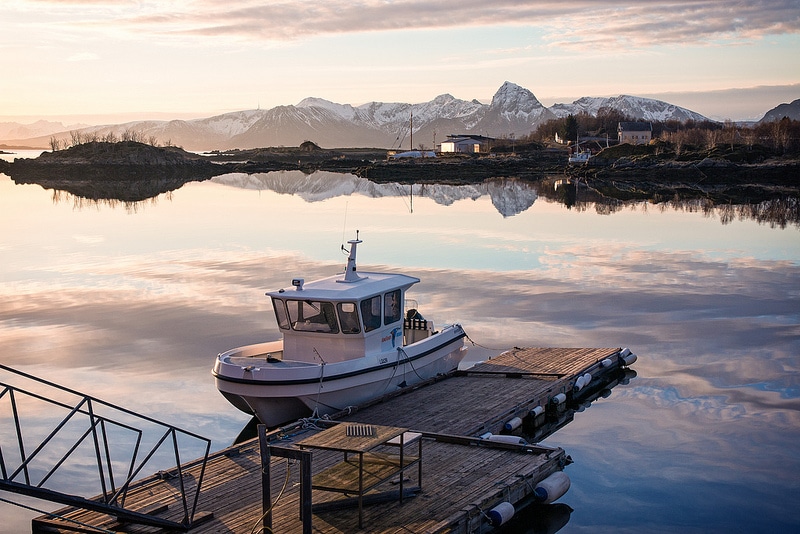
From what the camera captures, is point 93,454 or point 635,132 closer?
point 93,454

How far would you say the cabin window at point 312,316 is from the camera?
53.8 feet

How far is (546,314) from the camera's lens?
2497cm

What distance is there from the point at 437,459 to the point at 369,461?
1.86 meters

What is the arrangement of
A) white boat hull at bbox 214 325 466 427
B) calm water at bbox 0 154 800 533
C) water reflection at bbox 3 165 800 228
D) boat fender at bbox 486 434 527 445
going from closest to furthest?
1. boat fender at bbox 486 434 527 445
2. calm water at bbox 0 154 800 533
3. white boat hull at bbox 214 325 466 427
4. water reflection at bbox 3 165 800 228

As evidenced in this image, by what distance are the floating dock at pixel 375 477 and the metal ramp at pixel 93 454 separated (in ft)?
0.65

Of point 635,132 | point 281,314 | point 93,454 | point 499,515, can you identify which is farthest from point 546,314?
point 635,132

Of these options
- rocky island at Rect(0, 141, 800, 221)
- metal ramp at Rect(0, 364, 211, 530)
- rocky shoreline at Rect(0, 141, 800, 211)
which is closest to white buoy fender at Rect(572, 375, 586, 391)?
metal ramp at Rect(0, 364, 211, 530)

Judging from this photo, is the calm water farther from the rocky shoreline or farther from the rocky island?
the rocky shoreline

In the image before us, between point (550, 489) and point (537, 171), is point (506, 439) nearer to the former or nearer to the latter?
point (550, 489)

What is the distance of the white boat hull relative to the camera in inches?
607

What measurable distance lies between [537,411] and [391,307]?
11.1 ft

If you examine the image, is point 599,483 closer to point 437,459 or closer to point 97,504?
point 437,459

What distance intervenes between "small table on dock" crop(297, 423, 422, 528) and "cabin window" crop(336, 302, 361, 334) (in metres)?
4.58

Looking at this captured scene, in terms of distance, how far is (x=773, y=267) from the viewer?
1304 inches
